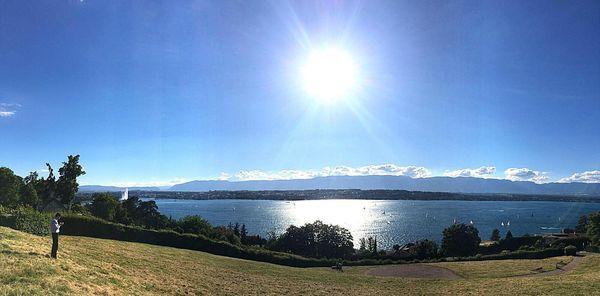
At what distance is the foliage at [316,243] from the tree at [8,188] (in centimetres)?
6239

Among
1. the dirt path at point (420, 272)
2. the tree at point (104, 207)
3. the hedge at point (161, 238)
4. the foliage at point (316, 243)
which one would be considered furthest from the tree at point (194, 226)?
the dirt path at point (420, 272)

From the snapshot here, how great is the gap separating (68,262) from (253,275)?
16082mm

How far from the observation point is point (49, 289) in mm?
13711

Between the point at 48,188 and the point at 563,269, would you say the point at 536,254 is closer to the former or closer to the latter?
the point at 563,269

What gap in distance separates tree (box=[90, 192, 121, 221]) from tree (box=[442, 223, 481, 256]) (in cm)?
8189

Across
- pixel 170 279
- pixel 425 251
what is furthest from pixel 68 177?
pixel 425 251

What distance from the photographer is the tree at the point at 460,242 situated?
310 feet

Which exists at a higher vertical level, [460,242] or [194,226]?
[194,226]

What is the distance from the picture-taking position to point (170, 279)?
23281mm

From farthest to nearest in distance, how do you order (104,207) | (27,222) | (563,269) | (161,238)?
(104,207), (161,238), (563,269), (27,222)

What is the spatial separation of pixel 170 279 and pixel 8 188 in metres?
75.3

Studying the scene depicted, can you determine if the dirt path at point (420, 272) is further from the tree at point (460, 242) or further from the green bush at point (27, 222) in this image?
the tree at point (460, 242)

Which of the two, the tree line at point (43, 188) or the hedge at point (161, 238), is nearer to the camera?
the hedge at point (161, 238)

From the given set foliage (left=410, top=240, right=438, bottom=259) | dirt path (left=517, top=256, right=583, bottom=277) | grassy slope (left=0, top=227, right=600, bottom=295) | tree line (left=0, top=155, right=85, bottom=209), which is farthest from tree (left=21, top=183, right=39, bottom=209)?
dirt path (left=517, top=256, right=583, bottom=277)
